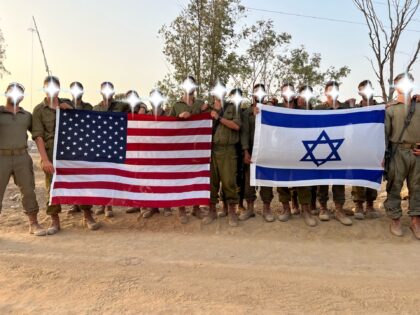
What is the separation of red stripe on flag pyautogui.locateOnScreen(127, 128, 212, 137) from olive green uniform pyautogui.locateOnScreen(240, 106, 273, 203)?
54cm

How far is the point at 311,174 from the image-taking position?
5.88m

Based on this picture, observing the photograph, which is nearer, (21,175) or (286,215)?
(21,175)

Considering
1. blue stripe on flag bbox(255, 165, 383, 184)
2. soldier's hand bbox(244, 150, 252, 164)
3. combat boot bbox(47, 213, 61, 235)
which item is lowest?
combat boot bbox(47, 213, 61, 235)

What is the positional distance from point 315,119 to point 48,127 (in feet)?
12.9

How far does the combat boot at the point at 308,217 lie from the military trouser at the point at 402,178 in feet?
3.43

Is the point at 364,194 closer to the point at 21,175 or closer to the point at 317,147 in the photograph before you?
the point at 317,147

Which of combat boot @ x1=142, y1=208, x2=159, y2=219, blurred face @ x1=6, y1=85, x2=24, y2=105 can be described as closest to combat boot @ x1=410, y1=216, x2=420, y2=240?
combat boot @ x1=142, y1=208, x2=159, y2=219

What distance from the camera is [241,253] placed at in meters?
4.82

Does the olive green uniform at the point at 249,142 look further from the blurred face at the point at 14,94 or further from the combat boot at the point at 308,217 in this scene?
the blurred face at the point at 14,94

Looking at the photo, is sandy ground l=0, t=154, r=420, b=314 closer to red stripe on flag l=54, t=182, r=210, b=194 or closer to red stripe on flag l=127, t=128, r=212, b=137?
red stripe on flag l=54, t=182, r=210, b=194

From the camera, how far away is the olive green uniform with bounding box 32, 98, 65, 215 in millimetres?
5605

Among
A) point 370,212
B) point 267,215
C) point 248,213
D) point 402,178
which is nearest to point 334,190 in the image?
point 370,212

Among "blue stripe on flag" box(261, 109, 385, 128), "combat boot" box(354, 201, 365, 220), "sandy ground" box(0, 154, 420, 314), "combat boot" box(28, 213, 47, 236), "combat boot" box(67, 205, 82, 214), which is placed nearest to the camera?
"sandy ground" box(0, 154, 420, 314)

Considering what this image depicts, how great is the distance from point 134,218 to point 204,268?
7.89ft
